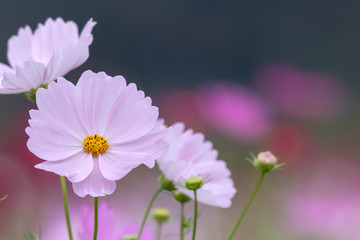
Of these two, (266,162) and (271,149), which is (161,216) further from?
(271,149)

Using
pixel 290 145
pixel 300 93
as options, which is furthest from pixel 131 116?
pixel 300 93

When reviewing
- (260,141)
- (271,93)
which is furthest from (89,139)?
(271,93)

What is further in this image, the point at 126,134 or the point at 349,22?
the point at 349,22

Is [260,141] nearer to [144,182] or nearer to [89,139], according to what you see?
[144,182]

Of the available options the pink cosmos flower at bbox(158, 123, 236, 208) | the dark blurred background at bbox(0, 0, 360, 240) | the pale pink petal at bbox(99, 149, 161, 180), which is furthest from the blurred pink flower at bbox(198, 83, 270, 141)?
the pale pink petal at bbox(99, 149, 161, 180)

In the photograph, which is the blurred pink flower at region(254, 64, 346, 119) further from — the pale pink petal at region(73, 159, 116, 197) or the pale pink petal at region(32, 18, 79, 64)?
the pale pink petal at region(73, 159, 116, 197)

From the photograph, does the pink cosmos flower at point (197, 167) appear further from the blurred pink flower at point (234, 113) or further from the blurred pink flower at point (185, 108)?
the blurred pink flower at point (185, 108)
